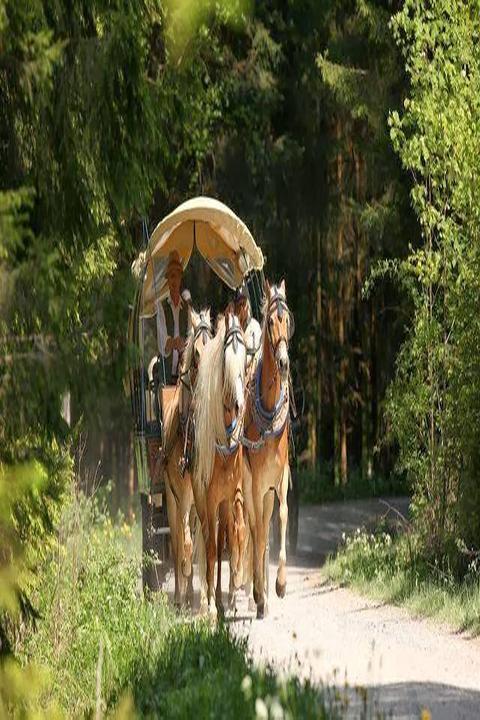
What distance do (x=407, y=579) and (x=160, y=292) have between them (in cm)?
339

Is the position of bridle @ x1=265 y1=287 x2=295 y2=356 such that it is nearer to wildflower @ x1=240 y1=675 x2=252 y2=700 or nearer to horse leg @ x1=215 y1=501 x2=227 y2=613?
horse leg @ x1=215 y1=501 x2=227 y2=613

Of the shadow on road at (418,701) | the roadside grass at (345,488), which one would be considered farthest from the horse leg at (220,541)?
the roadside grass at (345,488)

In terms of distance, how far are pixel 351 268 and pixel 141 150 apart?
2175 centimetres

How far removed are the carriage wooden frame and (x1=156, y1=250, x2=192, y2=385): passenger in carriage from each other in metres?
0.10

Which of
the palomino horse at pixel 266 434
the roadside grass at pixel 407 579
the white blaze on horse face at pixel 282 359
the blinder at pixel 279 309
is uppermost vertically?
the blinder at pixel 279 309

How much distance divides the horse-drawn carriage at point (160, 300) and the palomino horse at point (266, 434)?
15cm

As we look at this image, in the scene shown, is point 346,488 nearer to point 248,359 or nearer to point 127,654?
point 248,359

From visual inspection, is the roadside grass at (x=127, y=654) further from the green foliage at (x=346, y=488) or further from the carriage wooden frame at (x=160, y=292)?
the green foliage at (x=346, y=488)

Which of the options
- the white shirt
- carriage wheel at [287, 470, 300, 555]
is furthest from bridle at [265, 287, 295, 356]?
carriage wheel at [287, 470, 300, 555]

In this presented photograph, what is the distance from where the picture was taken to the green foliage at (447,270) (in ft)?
54.9

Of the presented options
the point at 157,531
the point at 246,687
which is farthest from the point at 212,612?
the point at 246,687

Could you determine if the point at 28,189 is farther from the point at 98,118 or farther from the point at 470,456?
the point at 470,456

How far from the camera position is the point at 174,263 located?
16969mm

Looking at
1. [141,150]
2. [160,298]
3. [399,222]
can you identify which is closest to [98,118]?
[141,150]
